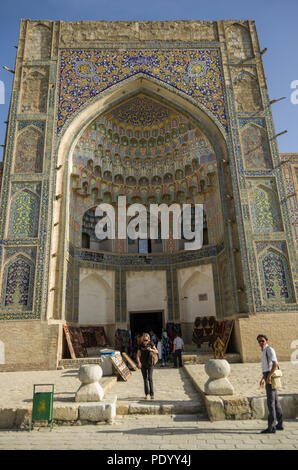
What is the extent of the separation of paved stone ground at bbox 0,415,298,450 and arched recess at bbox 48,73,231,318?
6.08 metres

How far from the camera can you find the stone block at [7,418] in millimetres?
3949

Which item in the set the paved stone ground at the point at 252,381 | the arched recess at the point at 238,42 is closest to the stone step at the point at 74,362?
the paved stone ground at the point at 252,381

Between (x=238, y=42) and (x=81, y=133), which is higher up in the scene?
(x=238, y=42)

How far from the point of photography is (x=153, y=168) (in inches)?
615

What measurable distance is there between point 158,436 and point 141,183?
12978mm

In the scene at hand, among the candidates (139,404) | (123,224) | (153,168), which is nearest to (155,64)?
(153,168)

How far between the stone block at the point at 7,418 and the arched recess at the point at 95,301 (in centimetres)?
898

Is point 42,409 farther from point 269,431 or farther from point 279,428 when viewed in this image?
point 279,428

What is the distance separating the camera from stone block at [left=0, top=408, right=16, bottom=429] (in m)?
3.95

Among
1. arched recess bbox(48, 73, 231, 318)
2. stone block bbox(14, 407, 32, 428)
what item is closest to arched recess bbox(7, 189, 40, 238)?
arched recess bbox(48, 73, 231, 318)

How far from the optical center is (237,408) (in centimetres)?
399

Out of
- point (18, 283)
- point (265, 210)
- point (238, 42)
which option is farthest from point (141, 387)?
point (238, 42)

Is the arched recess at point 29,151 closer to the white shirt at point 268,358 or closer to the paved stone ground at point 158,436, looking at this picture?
the paved stone ground at point 158,436
